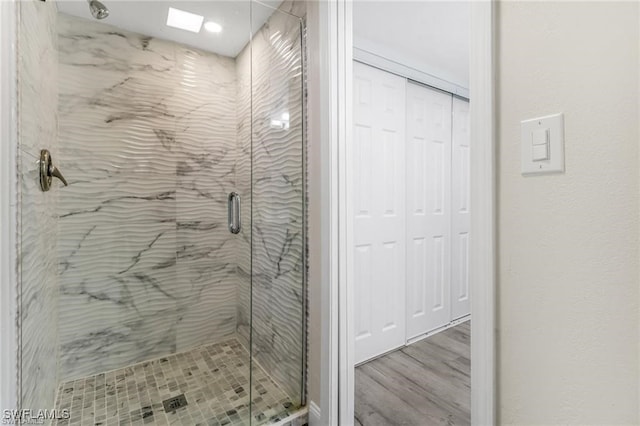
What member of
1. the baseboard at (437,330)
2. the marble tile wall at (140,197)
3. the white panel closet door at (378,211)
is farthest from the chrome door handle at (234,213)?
the baseboard at (437,330)

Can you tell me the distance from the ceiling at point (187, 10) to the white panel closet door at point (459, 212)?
1.77 metres

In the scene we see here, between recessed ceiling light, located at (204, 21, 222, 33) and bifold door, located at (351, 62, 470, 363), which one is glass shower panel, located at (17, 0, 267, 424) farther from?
bifold door, located at (351, 62, 470, 363)

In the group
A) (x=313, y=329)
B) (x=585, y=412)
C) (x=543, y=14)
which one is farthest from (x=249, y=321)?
(x=543, y=14)

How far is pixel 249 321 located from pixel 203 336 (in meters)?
0.50

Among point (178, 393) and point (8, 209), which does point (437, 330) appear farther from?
point (8, 209)

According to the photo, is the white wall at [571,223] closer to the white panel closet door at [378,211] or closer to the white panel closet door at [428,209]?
the white panel closet door at [378,211]

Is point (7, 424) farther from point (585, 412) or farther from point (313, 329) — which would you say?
point (585, 412)

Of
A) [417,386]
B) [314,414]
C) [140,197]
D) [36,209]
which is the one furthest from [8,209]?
[417,386]

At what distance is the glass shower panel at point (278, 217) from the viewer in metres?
1.55

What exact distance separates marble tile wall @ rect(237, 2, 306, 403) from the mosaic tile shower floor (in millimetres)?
146

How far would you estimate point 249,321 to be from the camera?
6.48 ft

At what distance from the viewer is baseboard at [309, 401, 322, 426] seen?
139 cm

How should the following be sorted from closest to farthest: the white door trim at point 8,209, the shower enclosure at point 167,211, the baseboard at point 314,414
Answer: the white door trim at point 8,209, the baseboard at point 314,414, the shower enclosure at point 167,211

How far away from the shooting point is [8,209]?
2.62 ft
